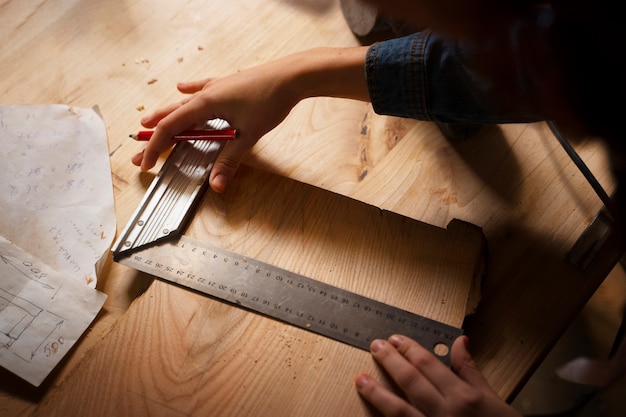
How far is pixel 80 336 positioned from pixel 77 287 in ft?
0.26

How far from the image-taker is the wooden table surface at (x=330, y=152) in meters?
0.79

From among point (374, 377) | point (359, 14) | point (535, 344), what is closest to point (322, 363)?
point (374, 377)

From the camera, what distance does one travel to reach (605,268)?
0.82 meters

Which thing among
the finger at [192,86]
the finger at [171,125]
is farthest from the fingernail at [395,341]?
the finger at [192,86]

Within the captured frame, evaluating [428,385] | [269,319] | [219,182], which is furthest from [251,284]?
[428,385]

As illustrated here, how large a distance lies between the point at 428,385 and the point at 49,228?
658 millimetres

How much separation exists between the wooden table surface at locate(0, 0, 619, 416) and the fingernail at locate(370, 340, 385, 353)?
16 centimetres

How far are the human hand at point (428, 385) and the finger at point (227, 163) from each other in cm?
36

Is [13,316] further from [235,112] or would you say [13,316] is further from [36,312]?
[235,112]

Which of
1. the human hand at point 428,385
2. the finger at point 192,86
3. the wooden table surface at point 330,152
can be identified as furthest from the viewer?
the finger at point 192,86

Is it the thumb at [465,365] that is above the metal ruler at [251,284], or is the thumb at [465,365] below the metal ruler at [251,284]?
Answer: below

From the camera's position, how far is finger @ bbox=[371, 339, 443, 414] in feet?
2.19

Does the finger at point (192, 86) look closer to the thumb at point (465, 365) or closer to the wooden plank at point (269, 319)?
the wooden plank at point (269, 319)

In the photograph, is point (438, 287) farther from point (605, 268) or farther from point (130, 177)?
point (130, 177)
